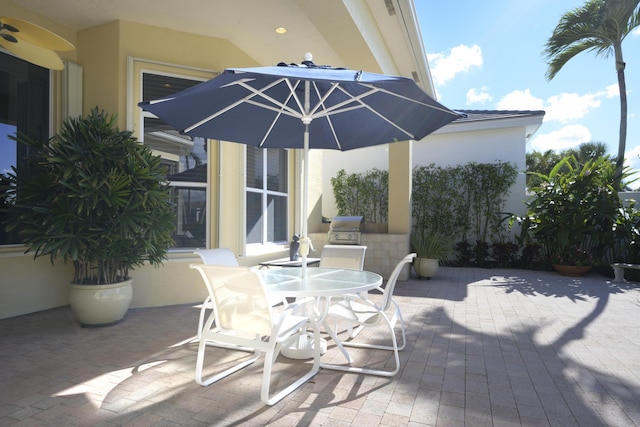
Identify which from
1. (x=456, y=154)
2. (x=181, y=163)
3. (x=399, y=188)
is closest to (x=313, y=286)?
(x=181, y=163)

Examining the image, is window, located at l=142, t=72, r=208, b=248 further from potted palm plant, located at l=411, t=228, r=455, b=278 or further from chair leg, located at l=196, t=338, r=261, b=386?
potted palm plant, located at l=411, t=228, r=455, b=278

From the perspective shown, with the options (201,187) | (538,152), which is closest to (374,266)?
(201,187)

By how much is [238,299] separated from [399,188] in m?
5.63

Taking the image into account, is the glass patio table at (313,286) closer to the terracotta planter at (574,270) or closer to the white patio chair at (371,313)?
the white patio chair at (371,313)

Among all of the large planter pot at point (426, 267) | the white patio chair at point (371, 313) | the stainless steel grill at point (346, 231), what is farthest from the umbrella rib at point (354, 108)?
the large planter pot at point (426, 267)

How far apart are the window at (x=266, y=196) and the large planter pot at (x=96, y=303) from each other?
2331 mm

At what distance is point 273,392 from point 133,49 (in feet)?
14.8

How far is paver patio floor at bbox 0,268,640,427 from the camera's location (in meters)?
2.19

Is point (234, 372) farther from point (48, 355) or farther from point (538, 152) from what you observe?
point (538, 152)

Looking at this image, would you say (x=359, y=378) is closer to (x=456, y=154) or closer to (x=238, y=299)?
(x=238, y=299)

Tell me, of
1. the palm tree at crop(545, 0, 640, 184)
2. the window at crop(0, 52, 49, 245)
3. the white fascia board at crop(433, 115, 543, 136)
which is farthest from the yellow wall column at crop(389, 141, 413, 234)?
the window at crop(0, 52, 49, 245)

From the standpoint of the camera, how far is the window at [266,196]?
6086mm

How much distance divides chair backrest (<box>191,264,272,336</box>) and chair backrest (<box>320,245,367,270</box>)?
1.76m

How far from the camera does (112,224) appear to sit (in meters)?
3.88
